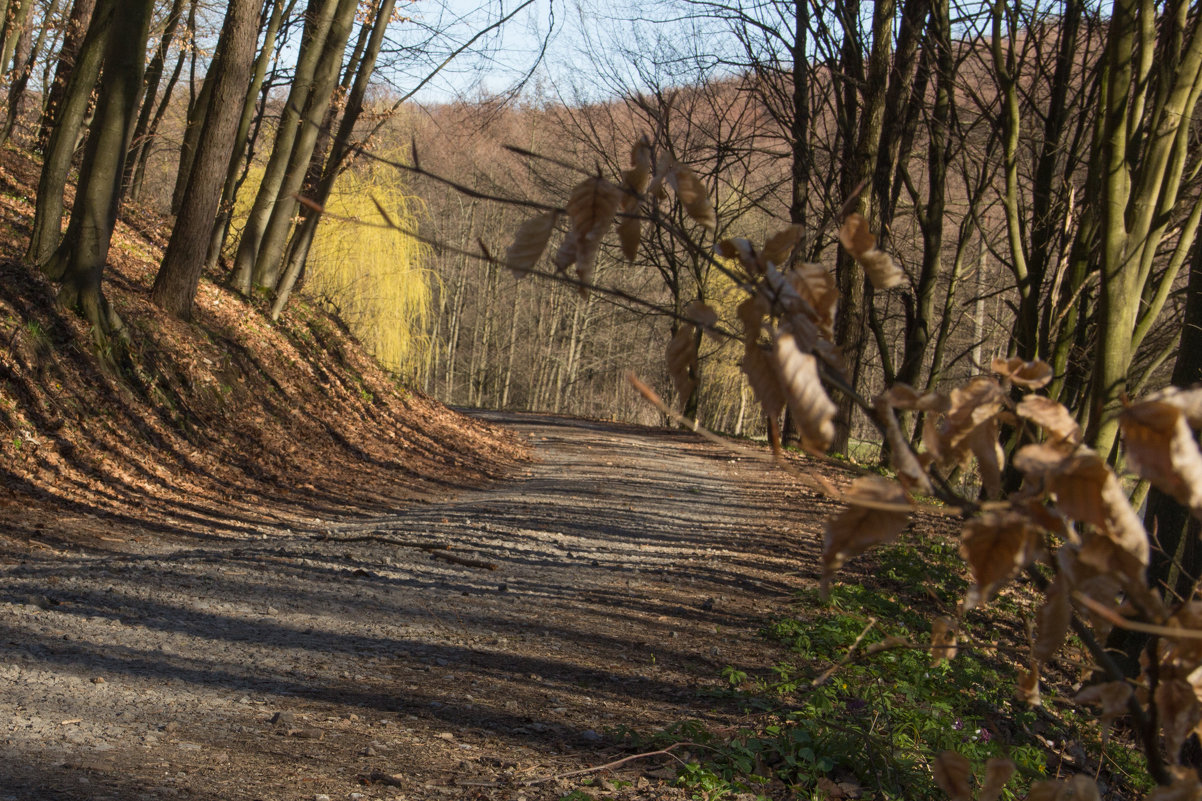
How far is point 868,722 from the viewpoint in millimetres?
3627

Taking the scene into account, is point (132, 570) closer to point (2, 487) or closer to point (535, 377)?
point (2, 487)

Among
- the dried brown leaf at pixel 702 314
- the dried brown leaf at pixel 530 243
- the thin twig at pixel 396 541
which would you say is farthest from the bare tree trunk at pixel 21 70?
the dried brown leaf at pixel 702 314

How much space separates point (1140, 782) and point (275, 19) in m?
14.3

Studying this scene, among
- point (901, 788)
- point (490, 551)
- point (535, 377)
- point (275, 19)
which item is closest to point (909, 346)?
point (490, 551)

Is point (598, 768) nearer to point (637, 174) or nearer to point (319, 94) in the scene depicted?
point (637, 174)

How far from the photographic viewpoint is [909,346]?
46.2 feet

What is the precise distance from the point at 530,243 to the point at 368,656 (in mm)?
3325

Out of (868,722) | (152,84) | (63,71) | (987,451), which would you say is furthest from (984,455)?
(63,71)

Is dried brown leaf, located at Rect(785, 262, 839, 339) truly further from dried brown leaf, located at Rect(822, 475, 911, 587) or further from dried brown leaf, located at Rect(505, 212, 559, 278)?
dried brown leaf, located at Rect(505, 212, 559, 278)

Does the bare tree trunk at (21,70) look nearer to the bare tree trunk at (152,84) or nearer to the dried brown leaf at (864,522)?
the bare tree trunk at (152,84)

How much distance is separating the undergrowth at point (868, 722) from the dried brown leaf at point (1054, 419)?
0.48m

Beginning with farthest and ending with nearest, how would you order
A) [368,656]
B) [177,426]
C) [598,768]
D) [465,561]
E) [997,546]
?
[177,426] < [465,561] < [368,656] < [598,768] < [997,546]

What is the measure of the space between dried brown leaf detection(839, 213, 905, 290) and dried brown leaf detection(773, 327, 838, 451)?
293mm

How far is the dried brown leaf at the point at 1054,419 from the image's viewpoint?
113 centimetres
